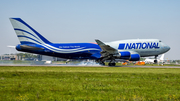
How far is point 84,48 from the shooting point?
46.2 meters

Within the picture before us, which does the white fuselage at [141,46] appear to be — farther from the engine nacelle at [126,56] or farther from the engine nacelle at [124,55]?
the engine nacelle at [124,55]

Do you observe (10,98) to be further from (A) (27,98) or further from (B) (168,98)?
(B) (168,98)

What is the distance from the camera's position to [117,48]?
151ft

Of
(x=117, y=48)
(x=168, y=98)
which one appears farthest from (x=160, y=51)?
(x=168, y=98)

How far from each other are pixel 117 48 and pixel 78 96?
35370 mm

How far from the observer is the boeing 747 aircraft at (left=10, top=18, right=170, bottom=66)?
143 ft

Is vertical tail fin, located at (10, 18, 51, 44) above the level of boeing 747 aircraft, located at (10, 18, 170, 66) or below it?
above

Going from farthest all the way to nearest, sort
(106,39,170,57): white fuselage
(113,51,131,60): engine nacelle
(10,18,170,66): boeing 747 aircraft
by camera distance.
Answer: (106,39,170,57): white fuselage, (10,18,170,66): boeing 747 aircraft, (113,51,131,60): engine nacelle

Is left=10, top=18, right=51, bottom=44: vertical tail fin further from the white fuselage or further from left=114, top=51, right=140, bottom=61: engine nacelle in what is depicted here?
left=114, top=51, right=140, bottom=61: engine nacelle

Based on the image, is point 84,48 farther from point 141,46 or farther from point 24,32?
point 24,32

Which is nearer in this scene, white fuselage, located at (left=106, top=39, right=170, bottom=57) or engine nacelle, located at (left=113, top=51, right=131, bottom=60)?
engine nacelle, located at (left=113, top=51, right=131, bottom=60)

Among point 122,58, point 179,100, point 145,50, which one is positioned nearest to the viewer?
point 179,100

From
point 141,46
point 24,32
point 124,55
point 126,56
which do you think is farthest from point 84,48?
point 24,32

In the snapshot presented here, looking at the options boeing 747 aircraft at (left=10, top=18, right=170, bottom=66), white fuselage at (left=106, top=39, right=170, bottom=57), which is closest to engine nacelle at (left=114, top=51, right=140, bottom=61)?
boeing 747 aircraft at (left=10, top=18, right=170, bottom=66)
